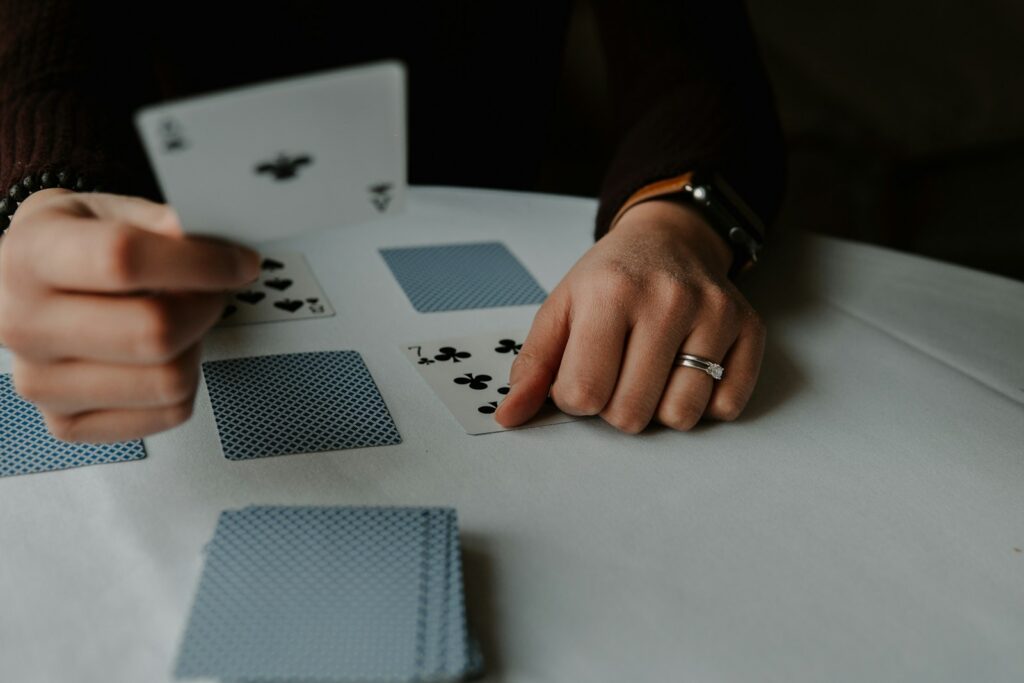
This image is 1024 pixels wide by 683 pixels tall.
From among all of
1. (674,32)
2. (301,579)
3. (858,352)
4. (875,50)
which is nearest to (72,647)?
(301,579)

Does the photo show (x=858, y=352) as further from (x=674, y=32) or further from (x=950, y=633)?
(x=674, y=32)

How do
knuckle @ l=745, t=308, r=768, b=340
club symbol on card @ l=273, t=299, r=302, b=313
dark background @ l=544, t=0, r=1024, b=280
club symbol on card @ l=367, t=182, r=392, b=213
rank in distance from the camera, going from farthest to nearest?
dark background @ l=544, t=0, r=1024, b=280 < club symbol on card @ l=273, t=299, r=302, b=313 < knuckle @ l=745, t=308, r=768, b=340 < club symbol on card @ l=367, t=182, r=392, b=213

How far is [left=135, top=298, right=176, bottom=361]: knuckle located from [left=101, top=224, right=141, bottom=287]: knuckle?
1.0 inches

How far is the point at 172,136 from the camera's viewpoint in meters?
0.58

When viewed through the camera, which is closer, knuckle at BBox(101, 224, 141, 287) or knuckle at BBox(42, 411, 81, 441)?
knuckle at BBox(101, 224, 141, 287)

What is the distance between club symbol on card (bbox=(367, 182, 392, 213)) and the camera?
681 mm

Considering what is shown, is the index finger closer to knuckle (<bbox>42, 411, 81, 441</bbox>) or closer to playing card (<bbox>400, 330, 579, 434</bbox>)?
knuckle (<bbox>42, 411, 81, 441</bbox>)

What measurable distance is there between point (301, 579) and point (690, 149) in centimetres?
83

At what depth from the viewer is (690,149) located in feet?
4.11

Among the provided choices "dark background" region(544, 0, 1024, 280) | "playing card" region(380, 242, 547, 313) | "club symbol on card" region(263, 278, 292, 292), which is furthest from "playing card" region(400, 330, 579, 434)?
"dark background" region(544, 0, 1024, 280)

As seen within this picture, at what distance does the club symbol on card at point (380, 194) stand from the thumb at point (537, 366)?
0.28 metres

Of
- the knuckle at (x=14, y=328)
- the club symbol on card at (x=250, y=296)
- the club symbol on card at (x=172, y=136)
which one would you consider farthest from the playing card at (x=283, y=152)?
the club symbol on card at (x=250, y=296)

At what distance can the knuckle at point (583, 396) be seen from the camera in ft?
2.99

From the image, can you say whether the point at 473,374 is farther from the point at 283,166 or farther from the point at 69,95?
the point at 69,95
